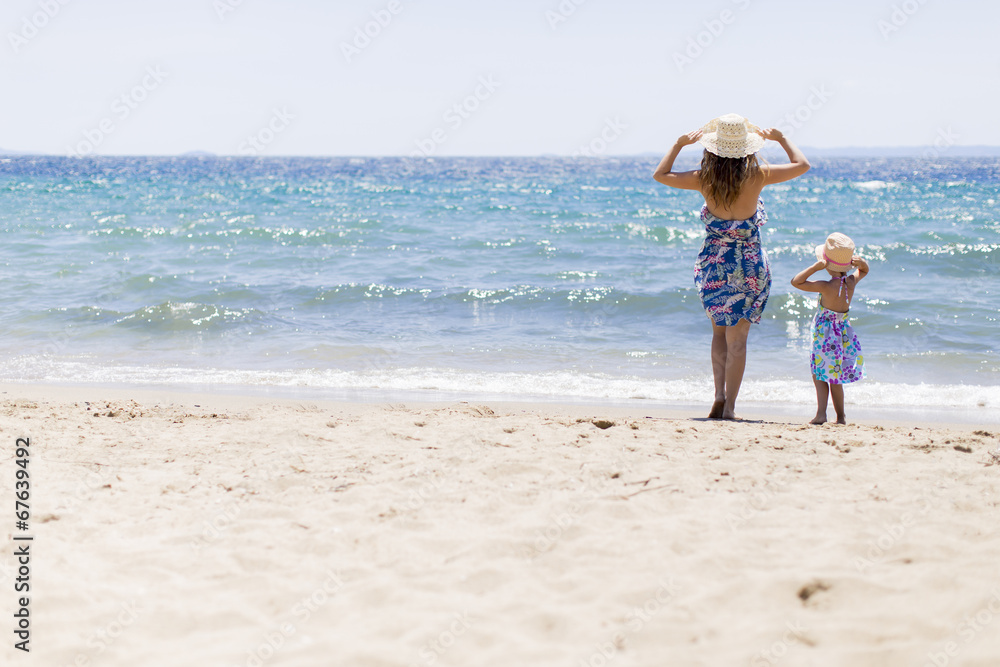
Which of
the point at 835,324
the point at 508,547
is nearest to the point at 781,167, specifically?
the point at 835,324

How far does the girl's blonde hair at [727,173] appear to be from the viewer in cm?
414

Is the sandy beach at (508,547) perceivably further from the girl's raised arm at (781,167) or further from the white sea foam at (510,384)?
the white sea foam at (510,384)

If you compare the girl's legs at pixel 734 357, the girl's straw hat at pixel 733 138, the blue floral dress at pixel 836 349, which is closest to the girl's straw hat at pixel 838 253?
the blue floral dress at pixel 836 349

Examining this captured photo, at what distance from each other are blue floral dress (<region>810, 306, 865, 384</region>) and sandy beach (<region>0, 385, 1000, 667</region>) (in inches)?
23.4

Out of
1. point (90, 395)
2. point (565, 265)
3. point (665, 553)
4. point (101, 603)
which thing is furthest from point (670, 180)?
point (565, 265)

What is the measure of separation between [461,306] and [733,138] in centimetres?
552

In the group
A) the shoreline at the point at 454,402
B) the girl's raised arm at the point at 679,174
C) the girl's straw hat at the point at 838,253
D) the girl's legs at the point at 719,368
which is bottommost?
the shoreline at the point at 454,402

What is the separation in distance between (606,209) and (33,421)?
735 inches

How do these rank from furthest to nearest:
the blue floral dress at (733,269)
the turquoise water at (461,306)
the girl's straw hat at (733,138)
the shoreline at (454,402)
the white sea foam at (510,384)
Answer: the turquoise water at (461,306), the white sea foam at (510,384), the shoreline at (454,402), the blue floral dress at (733,269), the girl's straw hat at (733,138)

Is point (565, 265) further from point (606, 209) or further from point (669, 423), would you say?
point (606, 209)

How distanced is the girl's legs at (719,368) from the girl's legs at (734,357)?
3cm

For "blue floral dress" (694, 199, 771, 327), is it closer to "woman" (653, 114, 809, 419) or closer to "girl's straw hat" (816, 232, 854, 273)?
"woman" (653, 114, 809, 419)

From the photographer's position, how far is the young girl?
4523 mm

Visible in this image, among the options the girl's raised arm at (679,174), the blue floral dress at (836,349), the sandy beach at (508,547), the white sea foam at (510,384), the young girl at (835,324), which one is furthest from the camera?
the white sea foam at (510,384)
